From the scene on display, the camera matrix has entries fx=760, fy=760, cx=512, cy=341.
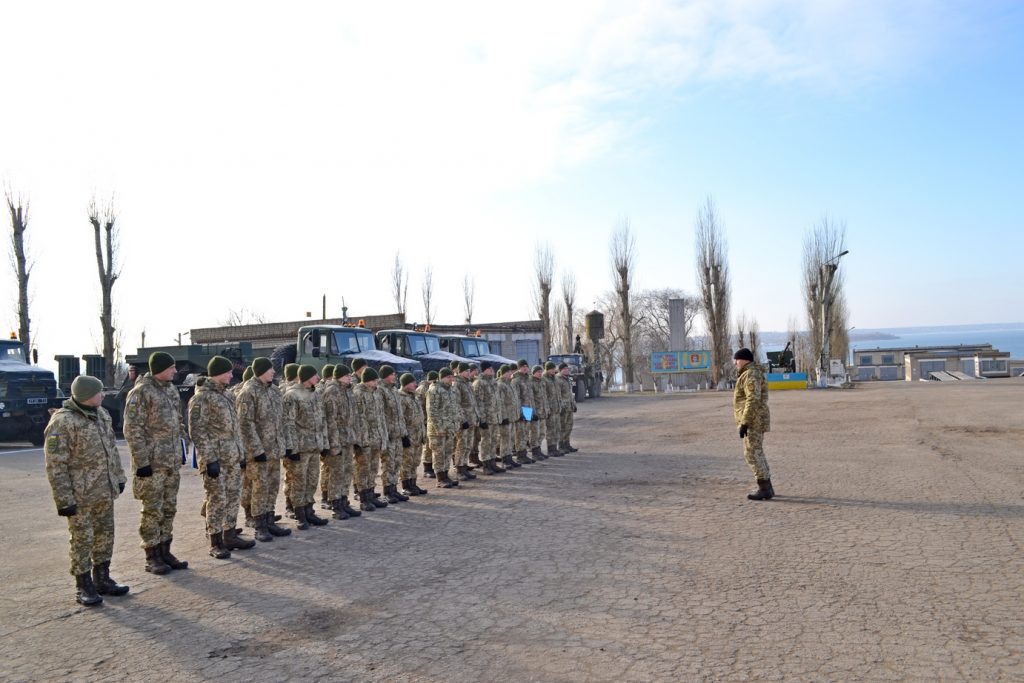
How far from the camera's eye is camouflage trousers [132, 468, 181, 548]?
6.72 meters

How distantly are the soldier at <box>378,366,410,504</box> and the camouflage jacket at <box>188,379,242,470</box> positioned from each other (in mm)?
2851

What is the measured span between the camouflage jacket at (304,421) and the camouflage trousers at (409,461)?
71.4 inches

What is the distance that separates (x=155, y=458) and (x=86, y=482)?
789mm

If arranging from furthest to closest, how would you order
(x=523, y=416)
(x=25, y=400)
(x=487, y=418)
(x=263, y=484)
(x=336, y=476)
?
(x=25, y=400), (x=523, y=416), (x=487, y=418), (x=336, y=476), (x=263, y=484)

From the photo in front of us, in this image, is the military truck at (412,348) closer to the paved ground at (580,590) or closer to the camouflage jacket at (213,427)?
the paved ground at (580,590)

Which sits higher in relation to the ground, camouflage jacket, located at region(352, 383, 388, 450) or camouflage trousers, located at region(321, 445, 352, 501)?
camouflage jacket, located at region(352, 383, 388, 450)

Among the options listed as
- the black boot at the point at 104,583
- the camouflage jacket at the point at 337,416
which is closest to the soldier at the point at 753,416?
the camouflage jacket at the point at 337,416

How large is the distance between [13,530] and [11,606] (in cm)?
352

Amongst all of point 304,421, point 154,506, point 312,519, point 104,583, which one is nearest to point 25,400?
point 304,421

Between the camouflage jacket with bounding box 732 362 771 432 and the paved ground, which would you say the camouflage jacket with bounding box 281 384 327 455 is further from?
the camouflage jacket with bounding box 732 362 771 432

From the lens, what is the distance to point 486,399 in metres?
12.6

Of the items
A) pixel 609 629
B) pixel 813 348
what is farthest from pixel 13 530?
pixel 813 348

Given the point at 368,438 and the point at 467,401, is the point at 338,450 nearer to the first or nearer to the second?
the point at 368,438

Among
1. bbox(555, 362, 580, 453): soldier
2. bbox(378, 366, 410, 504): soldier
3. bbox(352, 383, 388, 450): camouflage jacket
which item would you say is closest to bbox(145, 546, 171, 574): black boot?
bbox(352, 383, 388, 450): camouflage jacket
